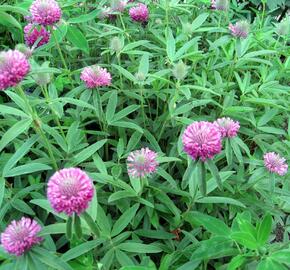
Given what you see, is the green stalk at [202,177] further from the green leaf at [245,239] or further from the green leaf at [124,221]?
the green leaf at [124,221]

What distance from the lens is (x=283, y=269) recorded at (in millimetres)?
1190

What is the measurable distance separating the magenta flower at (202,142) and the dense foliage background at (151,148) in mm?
70

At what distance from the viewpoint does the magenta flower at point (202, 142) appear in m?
1.26

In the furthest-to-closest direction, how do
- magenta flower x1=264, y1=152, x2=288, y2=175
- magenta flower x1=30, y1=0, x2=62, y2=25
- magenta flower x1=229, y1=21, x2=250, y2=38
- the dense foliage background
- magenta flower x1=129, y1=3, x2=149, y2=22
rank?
magenta flower x1=129, y1=3, x2=149, y2=22, magenta flower x1=229, y1=21, x2=250, y2=38, magenta flower x1=30, y1=0, x2=62, y2=25, magenta flower x1=264, y1=152, x2=288, y2=175, the dense foliage background

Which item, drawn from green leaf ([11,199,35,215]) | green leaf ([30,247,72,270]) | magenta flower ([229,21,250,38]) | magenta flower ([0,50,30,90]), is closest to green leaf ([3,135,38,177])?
green leaf ([11,199,35,215])

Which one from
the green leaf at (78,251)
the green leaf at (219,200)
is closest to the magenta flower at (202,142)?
the green leaf at (219,200)

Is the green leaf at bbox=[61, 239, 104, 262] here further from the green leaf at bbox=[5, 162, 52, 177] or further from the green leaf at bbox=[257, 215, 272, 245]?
the green leaf at bbox=[257, 215, 272, 245]

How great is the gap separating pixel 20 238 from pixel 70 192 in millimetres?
179

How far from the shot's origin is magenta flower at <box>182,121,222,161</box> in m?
1.26

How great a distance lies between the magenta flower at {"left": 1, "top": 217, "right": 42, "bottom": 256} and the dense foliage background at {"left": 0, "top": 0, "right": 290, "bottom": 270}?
3cm

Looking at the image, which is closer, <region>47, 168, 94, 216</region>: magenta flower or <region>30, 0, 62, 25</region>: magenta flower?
<region>47, 168, 94, 216</region>: magenta flower

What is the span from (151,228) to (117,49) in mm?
736

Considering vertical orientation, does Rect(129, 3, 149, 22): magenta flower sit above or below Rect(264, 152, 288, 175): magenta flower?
above

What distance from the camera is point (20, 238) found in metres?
1.11
